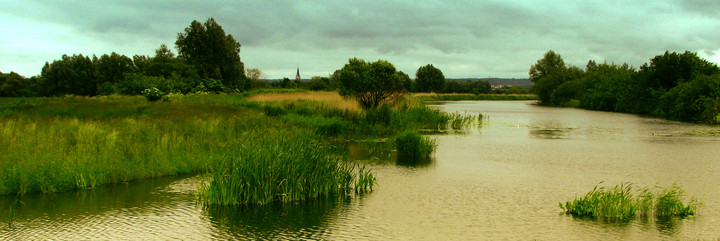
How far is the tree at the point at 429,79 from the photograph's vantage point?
138125 millimetres

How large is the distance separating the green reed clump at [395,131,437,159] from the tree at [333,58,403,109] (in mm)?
14358

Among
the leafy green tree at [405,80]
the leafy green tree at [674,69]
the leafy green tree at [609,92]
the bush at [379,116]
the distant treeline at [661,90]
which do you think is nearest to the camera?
the bush at [379,116]

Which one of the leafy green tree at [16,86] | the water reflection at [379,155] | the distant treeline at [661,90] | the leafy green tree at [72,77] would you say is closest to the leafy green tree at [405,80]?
the water reflection at [379,155]

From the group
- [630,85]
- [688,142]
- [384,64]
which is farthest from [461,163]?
[630,85]

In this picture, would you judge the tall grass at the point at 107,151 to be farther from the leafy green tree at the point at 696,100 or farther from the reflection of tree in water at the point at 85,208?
the leafy green tree at the point at 696,100

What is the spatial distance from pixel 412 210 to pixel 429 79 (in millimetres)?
130118

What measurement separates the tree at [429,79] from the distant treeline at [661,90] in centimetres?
6151

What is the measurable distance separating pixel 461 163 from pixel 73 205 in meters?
10.6

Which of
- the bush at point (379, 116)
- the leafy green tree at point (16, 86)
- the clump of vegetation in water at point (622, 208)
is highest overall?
the leafy green tree at point (16, 86)

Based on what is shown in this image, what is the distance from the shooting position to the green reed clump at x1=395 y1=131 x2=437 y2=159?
1748 cm

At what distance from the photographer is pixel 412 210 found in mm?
10062

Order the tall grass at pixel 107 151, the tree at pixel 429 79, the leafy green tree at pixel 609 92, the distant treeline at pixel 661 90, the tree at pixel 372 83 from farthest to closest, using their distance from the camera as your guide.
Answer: the tree at pixel 429 79 → the leafy green tree at pixel 609 92 → the distant treeline at pixel 661 90 → the tree at pixel 372 83 → the tall grass at pixel 107 151

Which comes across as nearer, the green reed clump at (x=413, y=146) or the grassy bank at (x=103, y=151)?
the grassy bank at (x=103, y=151)

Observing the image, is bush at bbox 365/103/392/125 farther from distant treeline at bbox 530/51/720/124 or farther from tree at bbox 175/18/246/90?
tree at bbox 175/18/246/90
